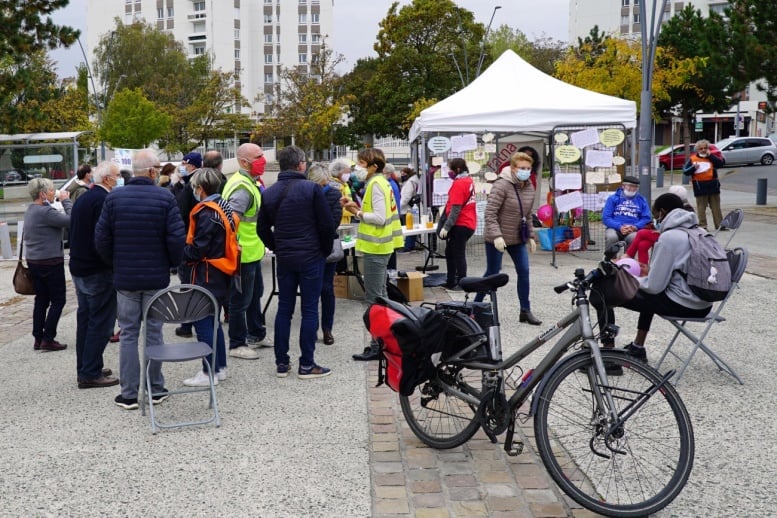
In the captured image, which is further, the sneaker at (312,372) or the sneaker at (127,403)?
the sneaker at (312,372)

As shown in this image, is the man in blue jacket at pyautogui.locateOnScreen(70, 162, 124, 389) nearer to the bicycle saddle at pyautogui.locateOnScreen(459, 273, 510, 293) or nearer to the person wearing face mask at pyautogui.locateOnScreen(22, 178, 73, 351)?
the person wearing face mask at pyautogui.locateOnScreen(22, 178, 73, 351)

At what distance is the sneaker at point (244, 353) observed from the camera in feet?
23.9

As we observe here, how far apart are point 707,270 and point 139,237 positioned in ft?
13.0

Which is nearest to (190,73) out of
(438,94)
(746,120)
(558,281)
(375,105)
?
(375,105)

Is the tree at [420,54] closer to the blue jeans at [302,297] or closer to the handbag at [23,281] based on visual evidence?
the handbag at [23,281]

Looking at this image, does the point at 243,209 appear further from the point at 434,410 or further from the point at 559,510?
the point at 559,510

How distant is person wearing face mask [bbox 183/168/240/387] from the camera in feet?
20.1

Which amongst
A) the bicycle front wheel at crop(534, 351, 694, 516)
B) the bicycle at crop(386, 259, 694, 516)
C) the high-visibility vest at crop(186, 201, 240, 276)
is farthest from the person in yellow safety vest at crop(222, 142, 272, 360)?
the bicycle front wheel at crop(534, 351, 694, 516)

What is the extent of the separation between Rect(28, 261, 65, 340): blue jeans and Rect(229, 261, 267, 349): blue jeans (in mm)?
1798

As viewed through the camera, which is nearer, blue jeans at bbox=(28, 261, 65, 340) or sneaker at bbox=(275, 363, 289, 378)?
sneaker at bbox=(275, 363, 289, 378)

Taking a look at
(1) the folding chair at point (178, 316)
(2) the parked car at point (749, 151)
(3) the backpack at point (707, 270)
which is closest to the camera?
(1) the folding chair at point (178, 316)

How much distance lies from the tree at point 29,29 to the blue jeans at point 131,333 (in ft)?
50.3

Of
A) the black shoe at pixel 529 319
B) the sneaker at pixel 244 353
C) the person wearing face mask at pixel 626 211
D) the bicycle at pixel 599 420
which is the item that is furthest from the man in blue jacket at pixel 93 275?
the person wearing face mask at pixel 626 211

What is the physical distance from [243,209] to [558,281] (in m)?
5.60
